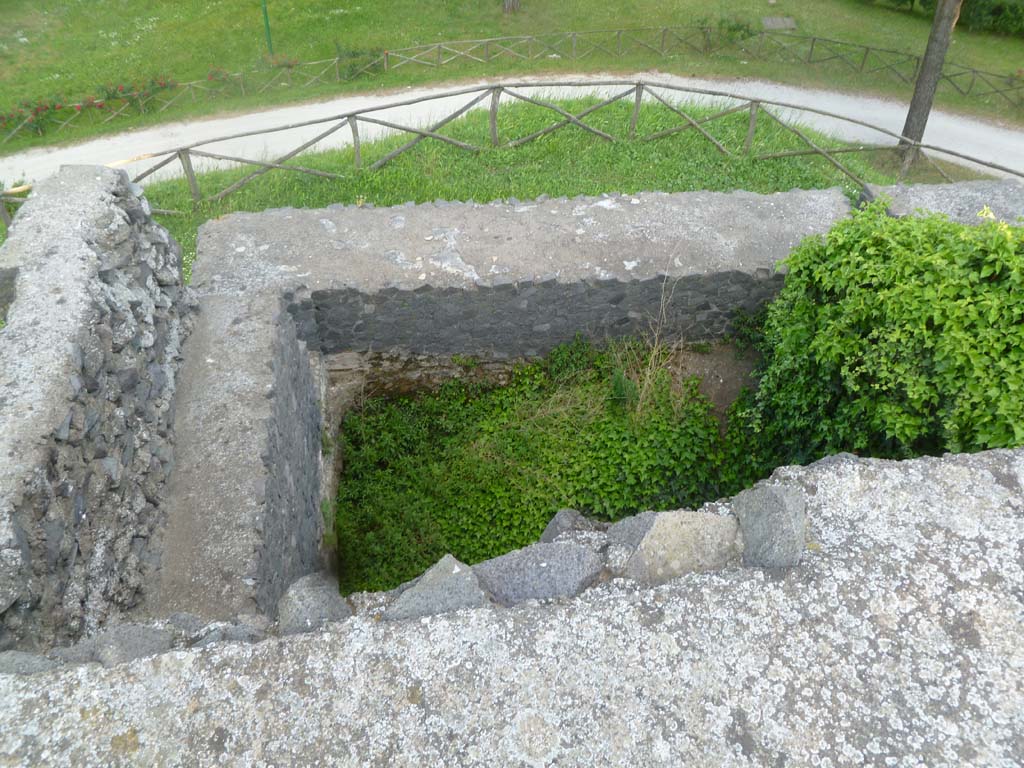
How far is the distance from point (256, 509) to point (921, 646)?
3.24 m

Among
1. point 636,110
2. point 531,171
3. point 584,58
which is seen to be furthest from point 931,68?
point 531,171

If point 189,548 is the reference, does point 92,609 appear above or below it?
above

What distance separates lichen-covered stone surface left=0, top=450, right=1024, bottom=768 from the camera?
88.0 inches

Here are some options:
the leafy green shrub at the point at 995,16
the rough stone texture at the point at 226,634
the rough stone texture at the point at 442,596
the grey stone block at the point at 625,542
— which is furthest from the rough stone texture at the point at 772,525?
the leafy green shrub at the point at 995,16

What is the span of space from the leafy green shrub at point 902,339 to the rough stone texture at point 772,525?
1.63 meters

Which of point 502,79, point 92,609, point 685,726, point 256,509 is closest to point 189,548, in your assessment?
point 256,509

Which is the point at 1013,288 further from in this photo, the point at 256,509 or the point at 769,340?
the point at 256,509

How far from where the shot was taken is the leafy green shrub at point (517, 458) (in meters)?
5.64

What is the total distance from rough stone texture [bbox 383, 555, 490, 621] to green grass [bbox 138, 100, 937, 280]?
230 inches

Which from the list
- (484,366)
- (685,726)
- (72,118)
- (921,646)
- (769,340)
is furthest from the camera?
(72,118)

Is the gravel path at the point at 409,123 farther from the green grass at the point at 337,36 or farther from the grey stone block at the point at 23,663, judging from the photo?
the grey stone block at the point at 23,663

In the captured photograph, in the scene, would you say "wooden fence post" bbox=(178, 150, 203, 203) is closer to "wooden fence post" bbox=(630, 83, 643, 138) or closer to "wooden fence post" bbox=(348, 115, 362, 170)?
"wooden fence post" bbox=(348, 115, 362, 170)

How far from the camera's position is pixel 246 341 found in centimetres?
498

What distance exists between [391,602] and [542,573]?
753 mm
